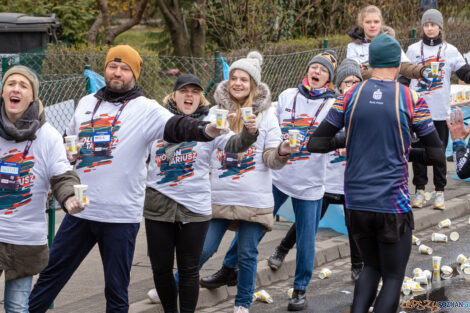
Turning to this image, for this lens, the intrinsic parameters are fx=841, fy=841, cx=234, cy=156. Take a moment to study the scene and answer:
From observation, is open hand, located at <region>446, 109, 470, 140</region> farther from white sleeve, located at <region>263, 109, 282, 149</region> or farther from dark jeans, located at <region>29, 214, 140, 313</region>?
dark jeans, located at <region>29, 214, 140, 313</region>

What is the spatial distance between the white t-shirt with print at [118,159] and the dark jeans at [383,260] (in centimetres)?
138

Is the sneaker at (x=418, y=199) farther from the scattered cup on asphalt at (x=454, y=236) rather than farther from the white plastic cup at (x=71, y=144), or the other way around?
the white plastic cup at (x=71, y=144)

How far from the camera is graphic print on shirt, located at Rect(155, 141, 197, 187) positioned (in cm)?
572

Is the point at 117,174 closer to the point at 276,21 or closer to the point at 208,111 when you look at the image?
the point at 208,111

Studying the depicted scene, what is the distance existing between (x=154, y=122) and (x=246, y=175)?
3.59ft

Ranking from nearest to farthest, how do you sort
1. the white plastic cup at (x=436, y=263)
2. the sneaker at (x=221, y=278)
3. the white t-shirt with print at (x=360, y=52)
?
the sneaker at (x=221, y=278) → the white plastic cup at (x=436, y=263) → the white t-shirt with print at (x=360, y=52)

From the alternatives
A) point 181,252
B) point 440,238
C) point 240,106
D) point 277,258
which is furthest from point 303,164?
point 440,238

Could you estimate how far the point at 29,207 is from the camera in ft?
15.8

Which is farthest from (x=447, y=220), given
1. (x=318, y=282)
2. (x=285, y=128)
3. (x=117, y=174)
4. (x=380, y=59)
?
(x=117, y=174)

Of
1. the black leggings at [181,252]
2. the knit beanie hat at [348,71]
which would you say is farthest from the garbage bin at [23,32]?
the black leggings at [181,252]

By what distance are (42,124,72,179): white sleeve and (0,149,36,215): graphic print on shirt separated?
10 centimetres

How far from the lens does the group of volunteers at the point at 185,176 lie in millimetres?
4812

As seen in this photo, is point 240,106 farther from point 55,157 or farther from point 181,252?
point 55,157

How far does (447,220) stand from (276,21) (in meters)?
5.99
